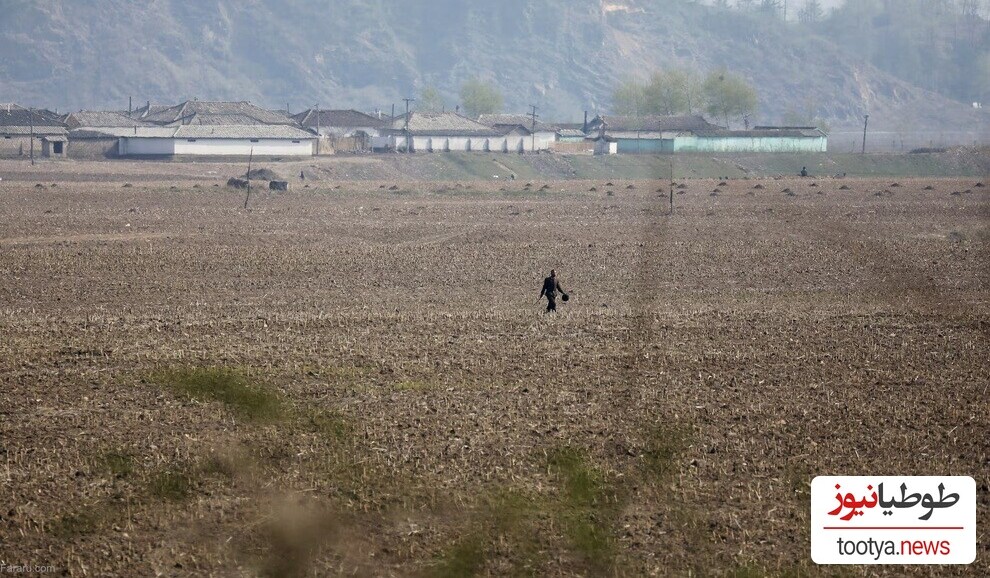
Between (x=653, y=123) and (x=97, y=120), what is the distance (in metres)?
47.4

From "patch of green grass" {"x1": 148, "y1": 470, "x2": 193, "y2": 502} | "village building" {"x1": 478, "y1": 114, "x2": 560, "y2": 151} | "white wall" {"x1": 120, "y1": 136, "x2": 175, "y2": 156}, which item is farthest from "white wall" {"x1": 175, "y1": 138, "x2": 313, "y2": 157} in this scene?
"patch of green grass" {"x1": 148, "y1": 470, "x2": 193, "y2": 502}

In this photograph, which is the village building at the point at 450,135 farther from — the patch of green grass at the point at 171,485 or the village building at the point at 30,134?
the patch of green grass at the point at 171,485

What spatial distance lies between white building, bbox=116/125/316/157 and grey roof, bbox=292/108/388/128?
13.4 m

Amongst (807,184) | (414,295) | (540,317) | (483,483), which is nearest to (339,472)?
(483,483)

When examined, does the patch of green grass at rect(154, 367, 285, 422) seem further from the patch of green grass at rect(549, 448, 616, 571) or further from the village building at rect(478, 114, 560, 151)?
the village building at rect(478, 114, 560, 151)

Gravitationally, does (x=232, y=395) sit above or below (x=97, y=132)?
below

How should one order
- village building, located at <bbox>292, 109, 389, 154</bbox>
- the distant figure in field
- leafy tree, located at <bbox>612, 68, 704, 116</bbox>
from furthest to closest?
1. village building, located at <bbox>292, 109, 389, 154</bbox>
2. leafy tree, located at <bbox>612, 68, 704, 116</bbox>
3. the distant figure in field

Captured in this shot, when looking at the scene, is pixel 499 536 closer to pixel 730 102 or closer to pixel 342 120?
pixel 342 120

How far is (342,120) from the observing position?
110750mm

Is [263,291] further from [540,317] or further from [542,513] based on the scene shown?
[542,513]

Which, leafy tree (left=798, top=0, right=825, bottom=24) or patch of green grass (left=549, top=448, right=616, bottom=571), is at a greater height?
leafy tree (left=798, top=0, right=825, bottom=24)

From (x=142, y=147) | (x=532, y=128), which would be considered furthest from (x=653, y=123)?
(x=142, y=147)

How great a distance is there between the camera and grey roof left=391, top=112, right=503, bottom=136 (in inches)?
4058

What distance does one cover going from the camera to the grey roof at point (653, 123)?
101 metres
